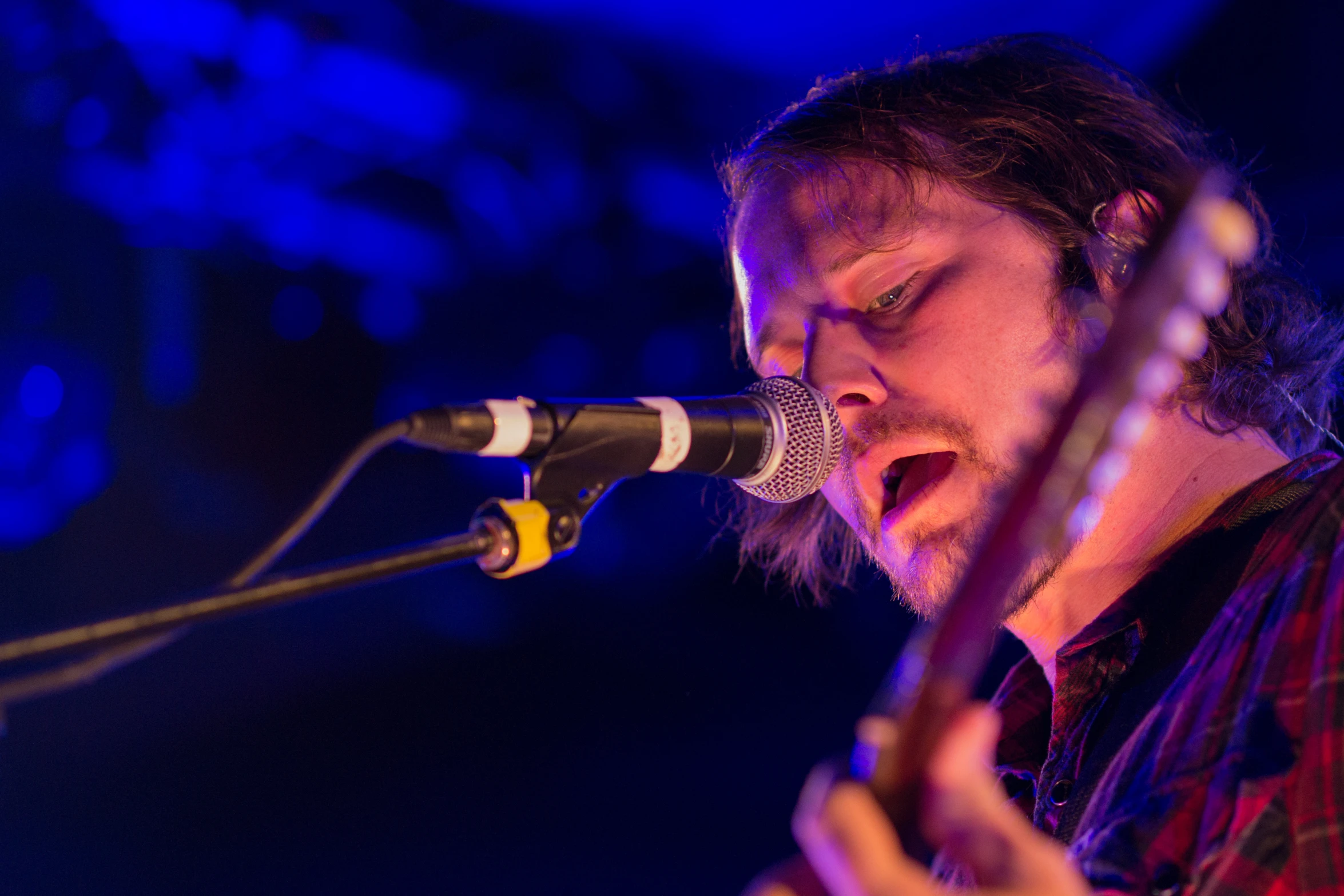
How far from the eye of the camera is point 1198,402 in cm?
207

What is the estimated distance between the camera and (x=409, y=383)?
4773 mm

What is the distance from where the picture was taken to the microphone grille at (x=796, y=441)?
163 cm

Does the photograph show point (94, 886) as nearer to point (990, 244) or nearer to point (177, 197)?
point (177, 197)

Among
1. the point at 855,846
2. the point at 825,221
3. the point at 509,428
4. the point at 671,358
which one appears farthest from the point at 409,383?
the point at 855,846

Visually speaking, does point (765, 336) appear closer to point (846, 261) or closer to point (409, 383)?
point (846, 261)

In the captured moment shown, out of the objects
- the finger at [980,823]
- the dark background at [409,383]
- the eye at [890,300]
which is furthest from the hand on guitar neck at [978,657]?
the dark background at [409,383]

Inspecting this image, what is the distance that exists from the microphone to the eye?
43cm

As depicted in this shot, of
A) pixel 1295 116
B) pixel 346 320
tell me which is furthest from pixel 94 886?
pixel 1295 116

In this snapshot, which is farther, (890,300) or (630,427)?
(890,300)

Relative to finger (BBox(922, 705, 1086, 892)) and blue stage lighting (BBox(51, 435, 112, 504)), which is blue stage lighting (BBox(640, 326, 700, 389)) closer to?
blue stage lighting (BBox(51, 435, 112, 504))

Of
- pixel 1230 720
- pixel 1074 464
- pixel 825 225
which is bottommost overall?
pixel 1230 720

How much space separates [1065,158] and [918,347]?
835 millimetres

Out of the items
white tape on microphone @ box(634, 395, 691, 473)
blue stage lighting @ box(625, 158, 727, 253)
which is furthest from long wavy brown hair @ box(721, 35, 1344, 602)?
blue stage lighting @ box(625, 158, 727, 253)

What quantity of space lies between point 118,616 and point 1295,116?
4340 mm
